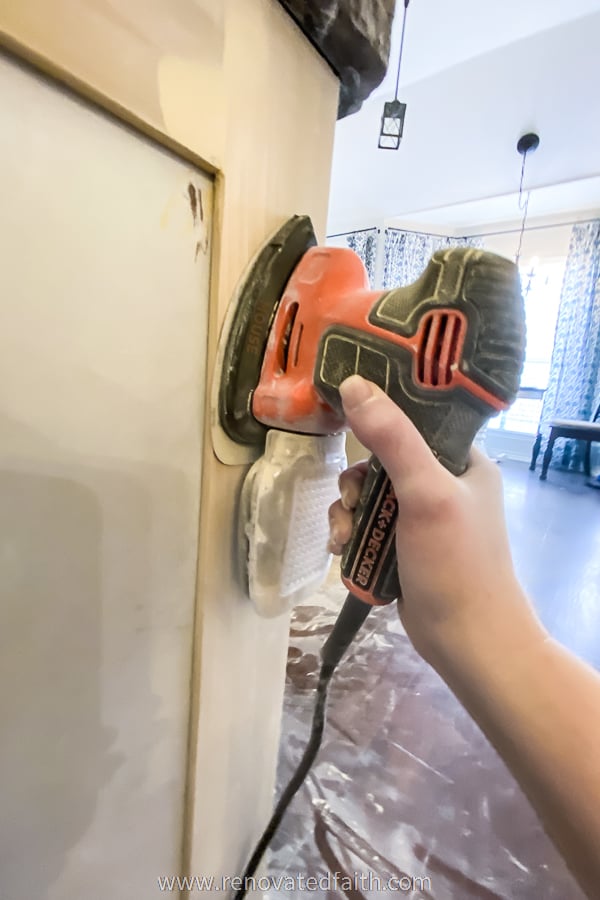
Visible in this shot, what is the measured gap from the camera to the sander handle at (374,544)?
0.38 meters

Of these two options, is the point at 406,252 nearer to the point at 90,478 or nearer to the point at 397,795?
the point at 397,795

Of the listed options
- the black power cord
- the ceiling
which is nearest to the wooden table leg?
the ceiling

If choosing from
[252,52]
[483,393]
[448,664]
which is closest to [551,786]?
[448,664]

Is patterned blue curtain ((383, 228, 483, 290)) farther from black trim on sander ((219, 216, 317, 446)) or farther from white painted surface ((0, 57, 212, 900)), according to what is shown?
white painted surface ((0, 57, 212, 900))

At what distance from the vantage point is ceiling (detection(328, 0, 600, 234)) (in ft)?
5.96

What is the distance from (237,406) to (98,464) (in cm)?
13

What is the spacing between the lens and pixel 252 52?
1.11 feet

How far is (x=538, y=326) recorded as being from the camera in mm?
4012

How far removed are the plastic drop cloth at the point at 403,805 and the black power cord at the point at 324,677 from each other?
12 centimetres

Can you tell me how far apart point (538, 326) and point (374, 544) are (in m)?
4.23

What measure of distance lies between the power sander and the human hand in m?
0.02

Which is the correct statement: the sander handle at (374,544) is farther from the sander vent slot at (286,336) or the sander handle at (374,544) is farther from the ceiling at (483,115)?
the ceiling at (483,115)

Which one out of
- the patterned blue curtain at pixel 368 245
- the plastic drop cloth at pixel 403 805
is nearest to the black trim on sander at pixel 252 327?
the plastic drop cloth at pixel 403 805

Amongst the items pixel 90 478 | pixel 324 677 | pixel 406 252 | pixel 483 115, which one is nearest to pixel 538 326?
pixel 406 252
